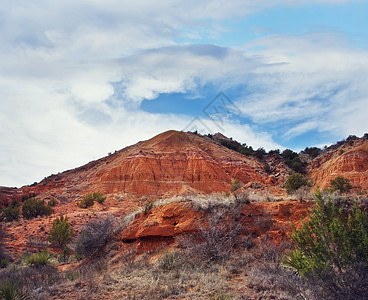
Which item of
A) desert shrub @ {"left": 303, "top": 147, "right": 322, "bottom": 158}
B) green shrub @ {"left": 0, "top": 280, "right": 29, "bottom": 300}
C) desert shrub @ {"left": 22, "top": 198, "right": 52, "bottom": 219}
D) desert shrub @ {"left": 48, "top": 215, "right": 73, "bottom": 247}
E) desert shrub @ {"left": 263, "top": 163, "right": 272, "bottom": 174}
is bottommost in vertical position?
green shrub @ {"left": 0, "top": 280, "right": 29, "bottom": 300}

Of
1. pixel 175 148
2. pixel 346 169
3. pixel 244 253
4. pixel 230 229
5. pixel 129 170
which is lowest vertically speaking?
pixel 244 253

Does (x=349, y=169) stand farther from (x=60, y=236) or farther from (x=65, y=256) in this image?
(x=65, y=256)

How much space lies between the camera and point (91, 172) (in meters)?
55.2

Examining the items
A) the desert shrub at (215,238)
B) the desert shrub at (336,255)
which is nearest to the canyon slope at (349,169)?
the desert shrub at (215,238)

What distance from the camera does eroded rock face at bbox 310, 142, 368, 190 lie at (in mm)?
36334

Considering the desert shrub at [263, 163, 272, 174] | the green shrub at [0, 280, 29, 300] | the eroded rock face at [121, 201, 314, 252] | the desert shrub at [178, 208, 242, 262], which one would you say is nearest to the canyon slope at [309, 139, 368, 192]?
the desert shrub at [263, 163, 272, 174]

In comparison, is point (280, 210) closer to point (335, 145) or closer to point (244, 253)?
point (244, 253)

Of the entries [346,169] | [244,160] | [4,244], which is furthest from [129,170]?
[346,169]

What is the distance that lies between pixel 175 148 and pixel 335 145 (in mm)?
31618

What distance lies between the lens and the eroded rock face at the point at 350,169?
3633 centimetres

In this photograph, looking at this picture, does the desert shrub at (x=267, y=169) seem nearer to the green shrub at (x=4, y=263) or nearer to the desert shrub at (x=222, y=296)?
the green shrub at (x=4, y=263)

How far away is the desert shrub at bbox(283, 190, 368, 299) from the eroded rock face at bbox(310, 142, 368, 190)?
107 ft

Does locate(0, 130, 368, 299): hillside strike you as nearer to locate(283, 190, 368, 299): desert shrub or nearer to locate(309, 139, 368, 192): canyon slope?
locate(283, 190, 368, 299): desert shrub

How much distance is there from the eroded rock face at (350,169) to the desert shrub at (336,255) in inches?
1284
